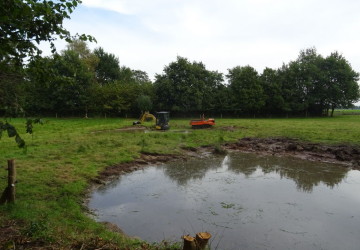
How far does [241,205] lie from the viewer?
9.44 metres

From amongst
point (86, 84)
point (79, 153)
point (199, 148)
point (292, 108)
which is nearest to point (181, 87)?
point (86, 84)

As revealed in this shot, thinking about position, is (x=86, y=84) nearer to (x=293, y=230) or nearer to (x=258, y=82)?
(x=258, y=82)

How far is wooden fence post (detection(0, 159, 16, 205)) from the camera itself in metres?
7.74

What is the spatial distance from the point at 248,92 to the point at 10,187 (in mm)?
49418

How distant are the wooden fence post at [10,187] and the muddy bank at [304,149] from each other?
1468 cm

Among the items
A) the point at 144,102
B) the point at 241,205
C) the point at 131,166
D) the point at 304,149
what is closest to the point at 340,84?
the point at 144,102

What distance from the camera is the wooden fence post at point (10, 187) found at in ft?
25.4

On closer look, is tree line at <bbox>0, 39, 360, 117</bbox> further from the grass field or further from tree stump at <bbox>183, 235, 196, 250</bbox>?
tree stump at <bbox>183, 235, 196, 250</bbox>

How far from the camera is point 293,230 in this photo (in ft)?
25.2

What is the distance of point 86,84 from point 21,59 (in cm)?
4959

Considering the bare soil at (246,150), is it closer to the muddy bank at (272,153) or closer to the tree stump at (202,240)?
the muddy bank at (272,153)

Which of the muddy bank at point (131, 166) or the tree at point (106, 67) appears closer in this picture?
the muddy bank at point (131, 166)

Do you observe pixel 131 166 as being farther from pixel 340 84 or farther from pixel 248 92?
pixel 340 84

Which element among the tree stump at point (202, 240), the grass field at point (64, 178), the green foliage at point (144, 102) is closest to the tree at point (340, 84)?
the green foliage at point (144, 102)
